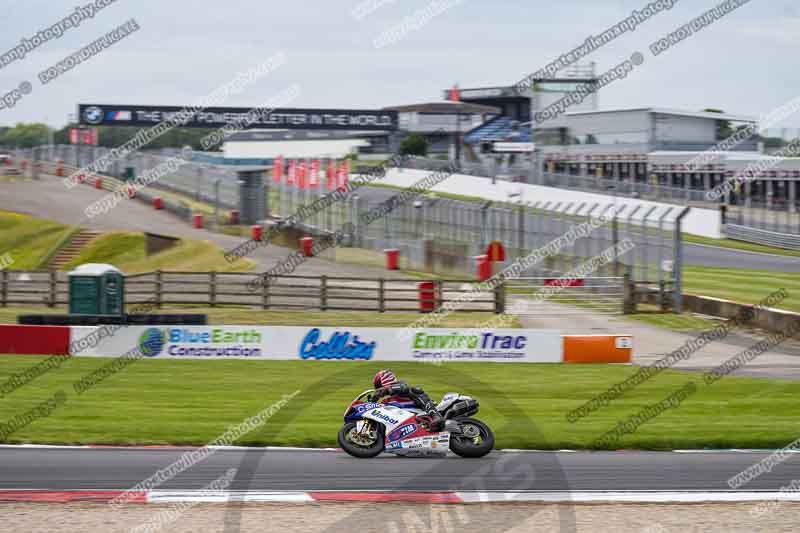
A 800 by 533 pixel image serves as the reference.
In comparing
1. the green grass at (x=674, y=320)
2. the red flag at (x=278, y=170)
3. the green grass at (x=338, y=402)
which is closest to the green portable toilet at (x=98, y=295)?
the green grass at (x=338, y=402)

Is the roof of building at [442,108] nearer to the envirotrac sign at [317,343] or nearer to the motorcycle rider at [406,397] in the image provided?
→ the envirotrac sign at [317,343]

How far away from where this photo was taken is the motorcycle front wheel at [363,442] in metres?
13.8

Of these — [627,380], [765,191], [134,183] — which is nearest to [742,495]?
[627,380]

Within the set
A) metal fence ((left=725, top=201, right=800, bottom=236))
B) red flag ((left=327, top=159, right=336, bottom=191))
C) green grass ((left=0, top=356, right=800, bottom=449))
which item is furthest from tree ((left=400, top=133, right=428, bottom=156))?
green grass ((left=0, top=356, right=800, bottom=449))

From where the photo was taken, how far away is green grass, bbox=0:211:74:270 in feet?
143

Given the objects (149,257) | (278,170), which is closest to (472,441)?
(149,257)

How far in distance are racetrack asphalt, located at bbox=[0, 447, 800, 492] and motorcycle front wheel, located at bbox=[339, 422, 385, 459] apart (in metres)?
0.14

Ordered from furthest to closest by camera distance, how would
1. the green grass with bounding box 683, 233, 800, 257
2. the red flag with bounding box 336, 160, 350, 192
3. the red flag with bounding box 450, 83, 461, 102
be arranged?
1. the red flag with bounding box 450, 83, 461, 102
2. the red flag with bounding box 336, 160, 350, 192
3. the green grass with bounding box 683, 233, 800, 257

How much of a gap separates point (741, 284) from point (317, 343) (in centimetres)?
1893

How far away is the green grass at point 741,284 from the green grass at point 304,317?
8093mm

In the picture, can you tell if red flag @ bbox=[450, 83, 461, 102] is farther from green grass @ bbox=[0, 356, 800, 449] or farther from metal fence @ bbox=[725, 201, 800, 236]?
green grass @ bbox=[0, 356, 800, 449]

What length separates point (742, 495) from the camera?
12.5 m

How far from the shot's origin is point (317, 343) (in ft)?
77.3

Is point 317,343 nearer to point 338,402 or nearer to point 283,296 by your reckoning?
point 338,402
